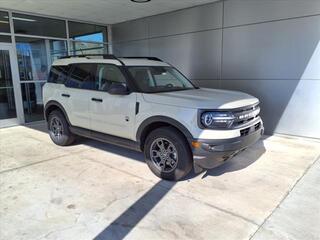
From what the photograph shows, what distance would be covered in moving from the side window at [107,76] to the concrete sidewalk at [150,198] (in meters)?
1.35

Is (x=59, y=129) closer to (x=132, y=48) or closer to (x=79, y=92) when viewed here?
(x=79, y=92)

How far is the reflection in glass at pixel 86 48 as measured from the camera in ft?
30.3

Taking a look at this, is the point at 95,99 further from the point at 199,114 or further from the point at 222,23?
the point at 222,23

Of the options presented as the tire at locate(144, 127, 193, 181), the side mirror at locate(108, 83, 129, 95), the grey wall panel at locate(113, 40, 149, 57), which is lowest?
the tire at locate(144, 127, 193, 181)

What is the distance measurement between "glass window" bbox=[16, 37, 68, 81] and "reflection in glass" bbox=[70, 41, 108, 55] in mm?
419

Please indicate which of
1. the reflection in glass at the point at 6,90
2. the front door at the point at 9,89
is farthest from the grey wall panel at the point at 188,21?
the reflection in glass at the point at 6,90

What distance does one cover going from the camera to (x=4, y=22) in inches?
293

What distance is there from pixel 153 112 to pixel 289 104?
387 centimetres

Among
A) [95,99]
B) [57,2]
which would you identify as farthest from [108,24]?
[95,99]

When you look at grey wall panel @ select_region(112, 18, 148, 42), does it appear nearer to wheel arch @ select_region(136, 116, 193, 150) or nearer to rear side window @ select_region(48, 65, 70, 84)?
rear side window @ select_region(48, 65, 70, 84)

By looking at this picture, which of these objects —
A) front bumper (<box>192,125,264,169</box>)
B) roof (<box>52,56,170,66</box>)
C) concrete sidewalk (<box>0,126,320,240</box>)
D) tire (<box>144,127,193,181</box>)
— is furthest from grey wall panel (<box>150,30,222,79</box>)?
front bumper (<box>192,125,264,169</box>)

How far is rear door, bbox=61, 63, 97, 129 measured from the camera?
481 cm

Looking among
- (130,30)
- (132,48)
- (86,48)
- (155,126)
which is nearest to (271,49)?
(155,126)

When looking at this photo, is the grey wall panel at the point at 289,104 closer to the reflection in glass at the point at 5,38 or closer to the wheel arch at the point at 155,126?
the wheel arch at the point at 155,126
